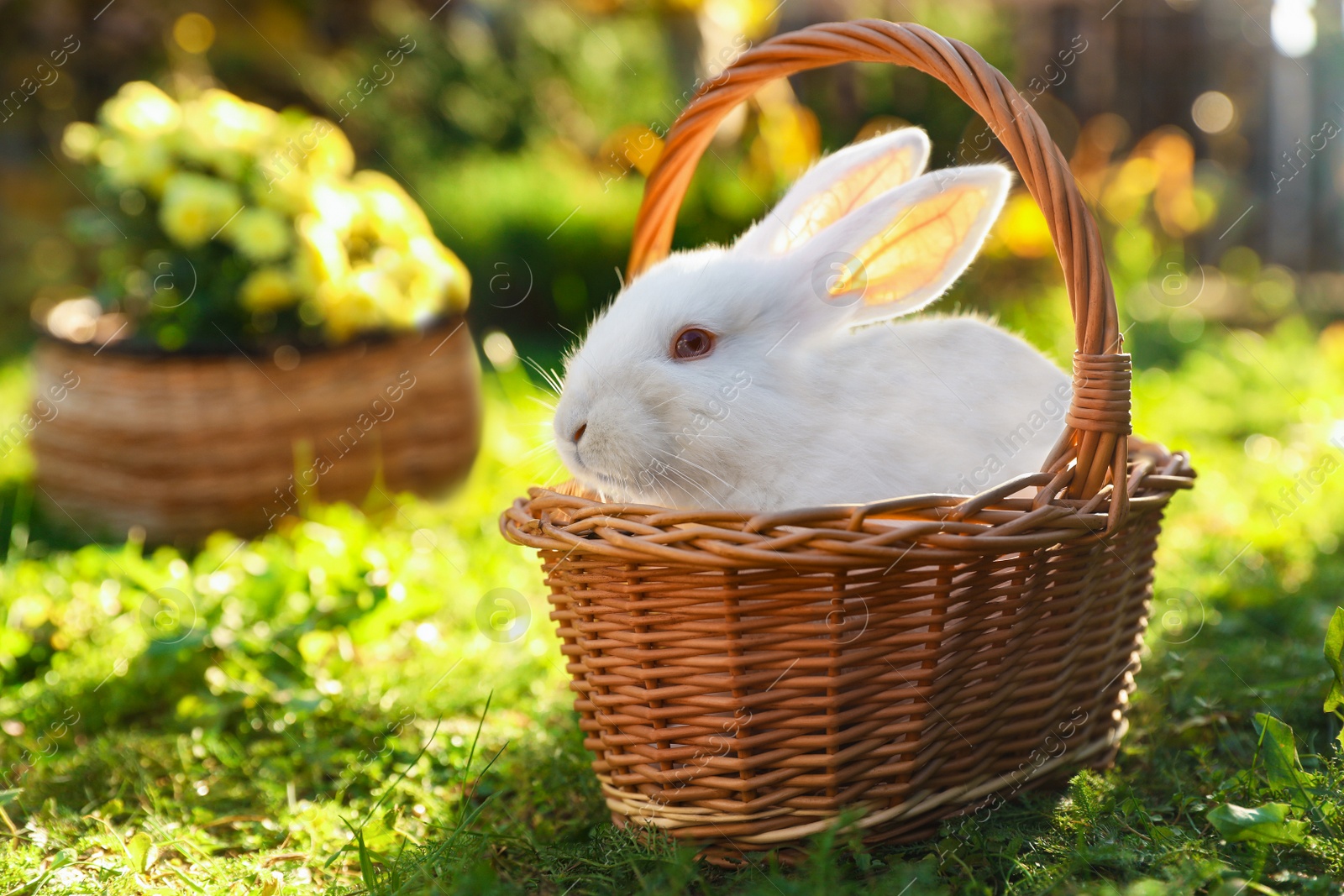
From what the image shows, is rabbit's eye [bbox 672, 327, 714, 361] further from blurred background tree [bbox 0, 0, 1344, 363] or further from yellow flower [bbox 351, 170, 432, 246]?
blurred background tree [bbox 0, 0, 1344, 363]

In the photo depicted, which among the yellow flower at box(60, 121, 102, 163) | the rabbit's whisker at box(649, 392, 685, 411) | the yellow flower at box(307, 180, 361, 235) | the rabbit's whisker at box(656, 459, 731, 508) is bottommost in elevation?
the yellow flower at box(307, 180, 361, 235)

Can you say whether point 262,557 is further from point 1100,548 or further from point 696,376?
point 1100,548

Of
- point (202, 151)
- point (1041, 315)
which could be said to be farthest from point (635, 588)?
point (1041, 315)

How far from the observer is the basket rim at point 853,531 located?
133 cm

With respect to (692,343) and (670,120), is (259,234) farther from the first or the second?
(670,120)

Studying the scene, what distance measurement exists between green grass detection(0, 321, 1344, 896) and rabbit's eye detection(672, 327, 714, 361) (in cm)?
38

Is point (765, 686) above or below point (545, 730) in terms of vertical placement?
above

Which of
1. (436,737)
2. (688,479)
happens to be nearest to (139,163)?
(436,737)

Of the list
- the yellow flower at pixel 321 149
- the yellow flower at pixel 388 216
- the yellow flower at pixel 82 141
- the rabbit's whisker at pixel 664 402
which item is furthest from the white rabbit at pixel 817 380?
the yellow flower at pixel 82 141

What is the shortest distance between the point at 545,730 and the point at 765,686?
2.49ft

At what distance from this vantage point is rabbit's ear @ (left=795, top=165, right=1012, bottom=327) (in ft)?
5.45

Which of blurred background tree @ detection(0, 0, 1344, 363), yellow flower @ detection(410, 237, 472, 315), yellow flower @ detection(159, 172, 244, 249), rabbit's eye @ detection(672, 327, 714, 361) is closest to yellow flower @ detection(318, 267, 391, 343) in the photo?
yellow flower @ detection(410, 237, 472, 315)

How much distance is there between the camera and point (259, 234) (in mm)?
3328

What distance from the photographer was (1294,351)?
15.4 ft
